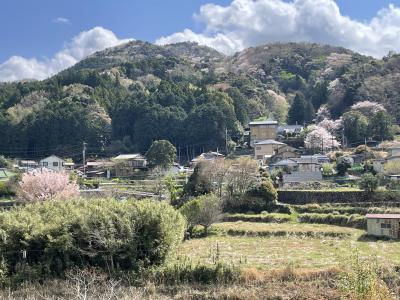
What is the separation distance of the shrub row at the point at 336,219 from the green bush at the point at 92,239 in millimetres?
10429

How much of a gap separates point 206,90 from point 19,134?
20.5 metres

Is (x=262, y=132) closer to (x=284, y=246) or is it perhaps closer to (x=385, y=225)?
(x=385, y=225)

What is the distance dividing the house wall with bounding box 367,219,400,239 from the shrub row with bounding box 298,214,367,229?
68.3 inches

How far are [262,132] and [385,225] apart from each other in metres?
28.7

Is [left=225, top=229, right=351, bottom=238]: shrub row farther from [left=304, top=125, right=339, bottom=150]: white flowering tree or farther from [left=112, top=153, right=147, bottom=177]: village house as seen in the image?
[left=304, top=125, right=339, bottom=150]: white flowering tree

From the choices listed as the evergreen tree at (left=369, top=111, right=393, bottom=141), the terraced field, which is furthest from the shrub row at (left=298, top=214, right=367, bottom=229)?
the evergreen tree at (left=369, top=111, right=393, bottom=141)

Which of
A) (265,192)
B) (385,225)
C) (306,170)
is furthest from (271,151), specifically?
(385,225)

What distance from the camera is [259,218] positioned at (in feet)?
84.3

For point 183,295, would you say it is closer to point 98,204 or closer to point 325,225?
point 98,204

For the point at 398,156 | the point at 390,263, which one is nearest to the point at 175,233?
the point at 390,263

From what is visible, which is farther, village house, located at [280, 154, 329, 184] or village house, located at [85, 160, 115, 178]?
village house, located at [85, 160, 115, 178]

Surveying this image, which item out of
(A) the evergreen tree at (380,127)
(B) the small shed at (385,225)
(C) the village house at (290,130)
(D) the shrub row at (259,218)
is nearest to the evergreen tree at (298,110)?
(C) the village house at (290,130)

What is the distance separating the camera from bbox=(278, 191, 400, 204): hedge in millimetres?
25000

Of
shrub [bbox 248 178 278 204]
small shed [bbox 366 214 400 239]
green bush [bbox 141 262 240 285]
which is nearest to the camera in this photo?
green bush [bbox 141 262 240 285]
